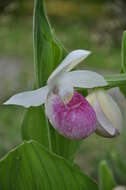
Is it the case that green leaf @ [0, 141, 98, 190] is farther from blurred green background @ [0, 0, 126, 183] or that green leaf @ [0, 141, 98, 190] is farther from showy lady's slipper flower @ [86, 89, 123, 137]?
blurred green background @ [0, 0, 126, 183]

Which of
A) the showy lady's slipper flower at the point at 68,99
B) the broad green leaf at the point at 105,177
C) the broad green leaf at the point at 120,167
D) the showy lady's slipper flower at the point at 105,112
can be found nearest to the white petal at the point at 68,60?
the showy lady's slipper flower at the point at 68,99

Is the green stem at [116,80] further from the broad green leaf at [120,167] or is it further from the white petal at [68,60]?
the broad green leaf at [120,167]

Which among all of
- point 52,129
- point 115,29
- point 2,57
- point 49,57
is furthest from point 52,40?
point 115,29

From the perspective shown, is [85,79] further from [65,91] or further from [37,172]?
[37,172]

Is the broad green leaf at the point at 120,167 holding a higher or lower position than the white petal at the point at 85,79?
lower

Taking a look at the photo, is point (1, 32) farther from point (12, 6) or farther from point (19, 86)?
point (19, 86)

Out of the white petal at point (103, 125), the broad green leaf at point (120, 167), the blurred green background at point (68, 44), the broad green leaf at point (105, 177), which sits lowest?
the blurred green background at point (68, 44)

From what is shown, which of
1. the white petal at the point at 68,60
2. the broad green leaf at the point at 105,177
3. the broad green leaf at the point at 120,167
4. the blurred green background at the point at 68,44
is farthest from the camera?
the blurred green background at the point at 68,44
